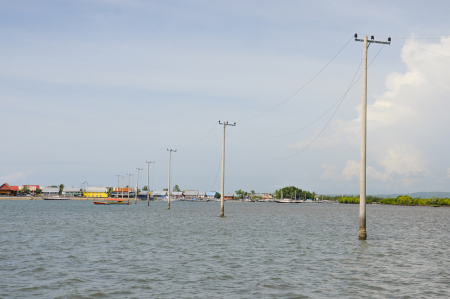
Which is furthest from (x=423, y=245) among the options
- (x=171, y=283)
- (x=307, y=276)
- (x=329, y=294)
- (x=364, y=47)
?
(x=171, y=283)

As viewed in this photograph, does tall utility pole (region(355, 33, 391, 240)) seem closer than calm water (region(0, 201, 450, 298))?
No

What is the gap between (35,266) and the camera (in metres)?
21.6

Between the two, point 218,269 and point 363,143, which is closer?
point 218,269

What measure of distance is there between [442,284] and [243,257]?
35.9ft

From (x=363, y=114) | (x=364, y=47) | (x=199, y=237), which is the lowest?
(x=199, y=237)

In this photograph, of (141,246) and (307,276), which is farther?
(141,246)

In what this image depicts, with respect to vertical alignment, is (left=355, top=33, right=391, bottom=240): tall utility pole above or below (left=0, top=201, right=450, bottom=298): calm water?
above

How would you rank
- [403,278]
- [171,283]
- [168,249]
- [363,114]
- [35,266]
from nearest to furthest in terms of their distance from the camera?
1. [171,283]
2. [403,278]
3. [35,266]
4. [168,249]
5. [363,114]

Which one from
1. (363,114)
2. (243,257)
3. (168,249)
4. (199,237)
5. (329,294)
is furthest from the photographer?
(199,237)

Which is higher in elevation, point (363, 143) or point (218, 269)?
point (363, 143)

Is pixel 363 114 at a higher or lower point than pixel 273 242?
higher

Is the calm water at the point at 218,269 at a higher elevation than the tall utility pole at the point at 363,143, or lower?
lower

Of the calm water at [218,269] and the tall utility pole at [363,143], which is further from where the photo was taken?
the tall utility pole at [363,143]

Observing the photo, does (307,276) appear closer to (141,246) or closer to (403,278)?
(403,278)
